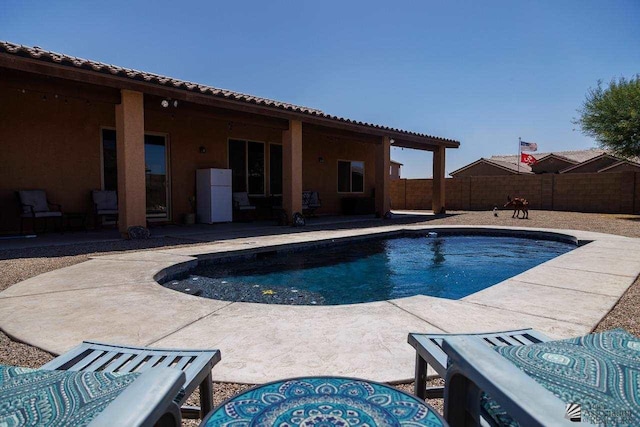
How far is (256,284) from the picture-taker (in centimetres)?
511

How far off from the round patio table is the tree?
16940 millimetres

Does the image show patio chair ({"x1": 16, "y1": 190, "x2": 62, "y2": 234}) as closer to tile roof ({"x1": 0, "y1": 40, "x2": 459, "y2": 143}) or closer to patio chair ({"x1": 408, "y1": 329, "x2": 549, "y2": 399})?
tile roof ({"x1": 0, "y1": 40, "x2": 459, "y2": 143})

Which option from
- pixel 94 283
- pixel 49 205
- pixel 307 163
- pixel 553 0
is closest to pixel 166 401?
pixel 94 283

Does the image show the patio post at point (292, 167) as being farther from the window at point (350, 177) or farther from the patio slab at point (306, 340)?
the patio slab at point (306, 340)

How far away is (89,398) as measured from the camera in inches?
40.5

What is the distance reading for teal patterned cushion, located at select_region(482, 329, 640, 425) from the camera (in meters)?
1.00

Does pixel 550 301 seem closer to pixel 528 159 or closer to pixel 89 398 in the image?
pixel 89 398

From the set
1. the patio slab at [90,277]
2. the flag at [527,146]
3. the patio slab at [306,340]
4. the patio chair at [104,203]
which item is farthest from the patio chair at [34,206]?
the flag at [527,146]

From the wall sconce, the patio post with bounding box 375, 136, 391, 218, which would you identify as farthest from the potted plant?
the patio post with bounding box 375, 136, 391, 218

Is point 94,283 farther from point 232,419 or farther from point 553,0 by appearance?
point 553,0

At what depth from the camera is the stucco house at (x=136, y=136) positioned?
7.01 metres

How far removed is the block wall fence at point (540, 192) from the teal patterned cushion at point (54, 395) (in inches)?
729

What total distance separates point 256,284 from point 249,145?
8070mm

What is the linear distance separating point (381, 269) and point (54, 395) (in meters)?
5.48
